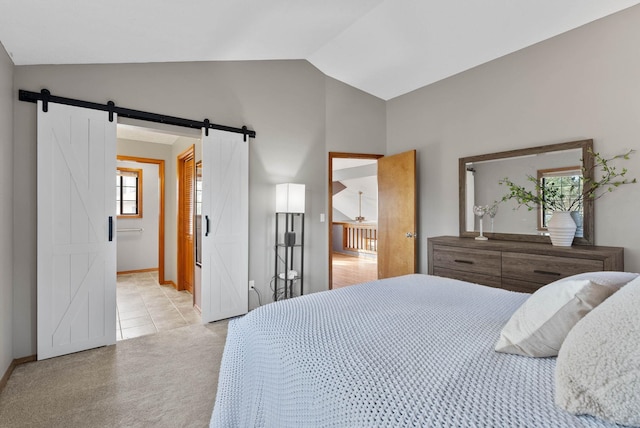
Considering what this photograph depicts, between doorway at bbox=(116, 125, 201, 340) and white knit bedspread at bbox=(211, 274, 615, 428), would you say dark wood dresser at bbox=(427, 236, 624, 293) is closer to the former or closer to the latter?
white knit bedspread at bbox=(211, 274, 615, 428)

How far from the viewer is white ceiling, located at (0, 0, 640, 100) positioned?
6.89ft

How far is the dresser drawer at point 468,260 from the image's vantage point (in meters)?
2.90

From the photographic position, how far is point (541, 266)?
102 inches

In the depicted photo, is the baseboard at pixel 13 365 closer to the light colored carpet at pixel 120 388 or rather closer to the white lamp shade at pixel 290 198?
the light colored carpet at pixel 120 388

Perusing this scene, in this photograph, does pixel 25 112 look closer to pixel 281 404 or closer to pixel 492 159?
pixel 281 404

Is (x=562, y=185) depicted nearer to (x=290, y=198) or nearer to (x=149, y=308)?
(x=290, y=198)

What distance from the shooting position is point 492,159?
3.43 metres

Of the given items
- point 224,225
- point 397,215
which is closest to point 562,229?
point 397,215

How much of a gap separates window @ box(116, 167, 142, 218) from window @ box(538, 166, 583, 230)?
630 centimetres

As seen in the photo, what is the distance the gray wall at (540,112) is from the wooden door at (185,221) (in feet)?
10.0

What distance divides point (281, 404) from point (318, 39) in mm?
3394

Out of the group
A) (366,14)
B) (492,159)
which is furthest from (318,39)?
(492,159)

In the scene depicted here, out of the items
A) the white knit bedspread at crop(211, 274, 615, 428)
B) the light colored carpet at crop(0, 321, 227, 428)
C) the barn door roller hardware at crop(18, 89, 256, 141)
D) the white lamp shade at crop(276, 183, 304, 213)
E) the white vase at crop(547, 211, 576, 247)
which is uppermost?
the barn door roller hardware at crop(18, 89, 256, 141)

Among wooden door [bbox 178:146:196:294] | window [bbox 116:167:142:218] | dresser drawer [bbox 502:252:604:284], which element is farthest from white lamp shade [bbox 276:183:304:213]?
window [bbox 116:167:142:218]
